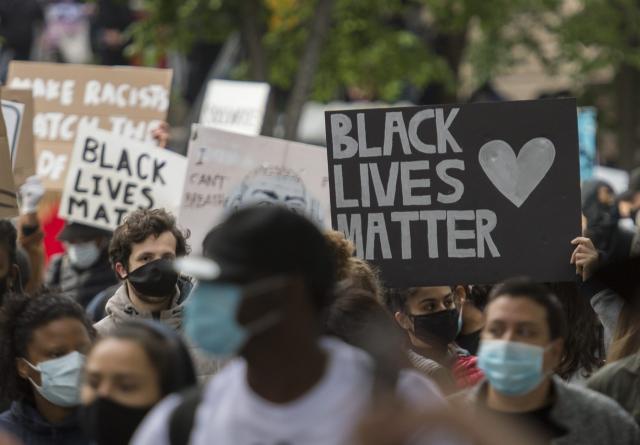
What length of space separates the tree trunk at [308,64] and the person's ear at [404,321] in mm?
7941

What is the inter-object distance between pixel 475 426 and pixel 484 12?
1233 cm

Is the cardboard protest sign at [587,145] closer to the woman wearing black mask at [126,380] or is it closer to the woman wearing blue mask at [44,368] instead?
the woman wearing blue mask at [44,368]

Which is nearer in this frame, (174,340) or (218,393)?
(218,393)

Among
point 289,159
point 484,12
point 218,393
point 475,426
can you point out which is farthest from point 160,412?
point 484,12

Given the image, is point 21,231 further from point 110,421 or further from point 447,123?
point 110,421

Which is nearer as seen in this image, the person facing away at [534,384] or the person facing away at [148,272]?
the person facing away at [534,384]

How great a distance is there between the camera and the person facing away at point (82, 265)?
30.2 ft

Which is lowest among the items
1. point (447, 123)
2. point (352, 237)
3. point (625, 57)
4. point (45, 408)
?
point (45, 408)

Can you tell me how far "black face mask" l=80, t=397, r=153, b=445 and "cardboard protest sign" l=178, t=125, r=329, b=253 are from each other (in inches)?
170

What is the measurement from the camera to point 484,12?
15492 mm

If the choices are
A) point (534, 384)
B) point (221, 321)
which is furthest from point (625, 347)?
point (221, 321)

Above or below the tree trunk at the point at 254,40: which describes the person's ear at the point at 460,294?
below

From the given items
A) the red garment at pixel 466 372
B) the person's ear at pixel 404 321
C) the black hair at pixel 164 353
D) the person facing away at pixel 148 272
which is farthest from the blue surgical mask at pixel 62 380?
the person's ear at pixel 404 321

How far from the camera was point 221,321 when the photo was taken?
3.47m
